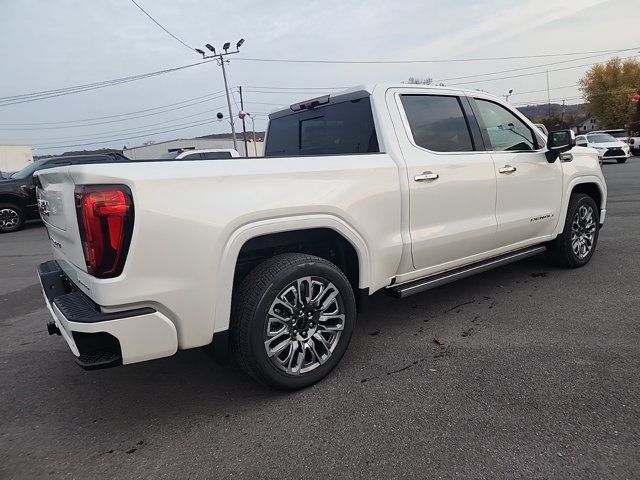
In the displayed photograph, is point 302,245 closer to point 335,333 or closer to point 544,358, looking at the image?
point 335,333

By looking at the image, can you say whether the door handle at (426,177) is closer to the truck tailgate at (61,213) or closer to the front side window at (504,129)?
the front side window at (504,129)

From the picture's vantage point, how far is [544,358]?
3.13 m

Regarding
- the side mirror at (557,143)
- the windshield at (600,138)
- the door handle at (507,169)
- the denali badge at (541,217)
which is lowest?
the denali badge at (541,217)

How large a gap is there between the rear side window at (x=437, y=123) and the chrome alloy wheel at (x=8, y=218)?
39.9ft

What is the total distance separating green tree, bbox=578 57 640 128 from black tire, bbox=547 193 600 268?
205ft

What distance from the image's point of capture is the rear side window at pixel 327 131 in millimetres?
3535

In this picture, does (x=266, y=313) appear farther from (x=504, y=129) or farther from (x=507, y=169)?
(x=504, y=129)

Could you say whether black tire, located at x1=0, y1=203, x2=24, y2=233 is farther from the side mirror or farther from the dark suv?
the side mirror

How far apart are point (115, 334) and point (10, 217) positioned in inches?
479

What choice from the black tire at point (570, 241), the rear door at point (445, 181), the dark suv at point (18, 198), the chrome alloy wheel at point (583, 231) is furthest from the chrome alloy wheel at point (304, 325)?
the dark suv at point (18, 198)

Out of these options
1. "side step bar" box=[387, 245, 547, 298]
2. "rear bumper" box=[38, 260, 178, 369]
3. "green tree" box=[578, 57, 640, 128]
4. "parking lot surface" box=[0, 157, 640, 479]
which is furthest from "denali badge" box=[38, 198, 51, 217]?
"green tree" box=[578, 57, 640, 128]

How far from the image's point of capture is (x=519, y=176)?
4199mm

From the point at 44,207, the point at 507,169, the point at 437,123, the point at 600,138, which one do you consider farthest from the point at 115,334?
the point at 600,138

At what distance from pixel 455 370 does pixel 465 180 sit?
1.53m
